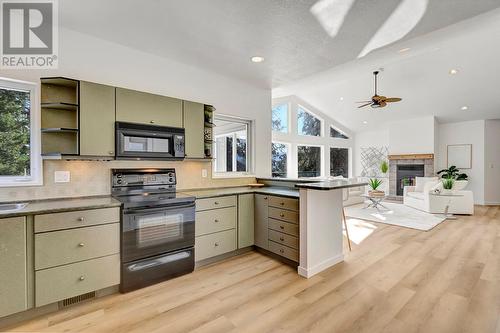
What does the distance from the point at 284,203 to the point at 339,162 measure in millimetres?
7420

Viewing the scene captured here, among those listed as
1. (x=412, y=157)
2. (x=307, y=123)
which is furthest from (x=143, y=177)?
(x=412, y=157)

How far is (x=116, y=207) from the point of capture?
2330mm

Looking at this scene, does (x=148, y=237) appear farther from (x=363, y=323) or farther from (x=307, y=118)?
(x=307, y=118)

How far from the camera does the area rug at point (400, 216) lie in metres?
5.04

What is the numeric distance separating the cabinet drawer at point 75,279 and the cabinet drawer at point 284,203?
5.95 feet

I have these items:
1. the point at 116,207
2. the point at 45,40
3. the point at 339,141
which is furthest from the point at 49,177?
the point at 339,141

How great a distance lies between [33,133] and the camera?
8.04ft

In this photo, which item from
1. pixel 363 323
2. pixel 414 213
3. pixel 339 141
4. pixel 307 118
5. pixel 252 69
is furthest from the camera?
pixel 339 141

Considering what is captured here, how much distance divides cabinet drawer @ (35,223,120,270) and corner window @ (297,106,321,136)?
6.92 metres

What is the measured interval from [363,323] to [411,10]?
106 inches

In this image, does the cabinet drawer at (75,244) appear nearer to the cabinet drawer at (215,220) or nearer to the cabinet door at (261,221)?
the cabinet drawer at (215,220)

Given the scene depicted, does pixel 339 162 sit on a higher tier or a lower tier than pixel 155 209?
higher

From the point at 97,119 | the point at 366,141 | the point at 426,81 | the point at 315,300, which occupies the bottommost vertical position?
the point at 315,300

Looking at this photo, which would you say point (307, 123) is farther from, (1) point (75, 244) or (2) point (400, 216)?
(1) point (75, 244)
